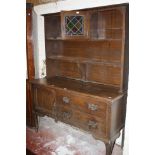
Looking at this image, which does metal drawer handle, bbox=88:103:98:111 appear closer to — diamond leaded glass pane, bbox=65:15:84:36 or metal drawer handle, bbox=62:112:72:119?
metal drawer handle, bbox=62:112:72:119

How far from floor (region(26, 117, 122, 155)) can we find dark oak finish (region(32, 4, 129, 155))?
1.21 ft

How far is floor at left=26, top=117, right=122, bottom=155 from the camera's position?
7.85 ft

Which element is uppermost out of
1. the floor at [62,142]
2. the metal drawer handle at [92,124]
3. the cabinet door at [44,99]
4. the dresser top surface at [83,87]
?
the dresser top surface at [83,87]

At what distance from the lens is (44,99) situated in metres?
2.60

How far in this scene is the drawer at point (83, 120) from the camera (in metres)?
2.04

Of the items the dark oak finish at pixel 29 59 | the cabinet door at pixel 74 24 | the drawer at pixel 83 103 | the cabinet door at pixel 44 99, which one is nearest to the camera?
the drawer at pixel 83 103

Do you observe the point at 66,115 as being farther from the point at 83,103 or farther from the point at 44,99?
the point at 44,99

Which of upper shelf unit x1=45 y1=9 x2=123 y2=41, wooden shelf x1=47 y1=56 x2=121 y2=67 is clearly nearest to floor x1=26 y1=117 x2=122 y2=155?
wooden shelf x1=47 y1=56 x2=121 y2=67

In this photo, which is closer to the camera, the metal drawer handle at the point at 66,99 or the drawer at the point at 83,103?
the drawer at the point at 83,103

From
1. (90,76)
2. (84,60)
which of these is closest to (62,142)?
(90,76)

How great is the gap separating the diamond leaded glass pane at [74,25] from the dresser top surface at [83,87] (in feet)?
2.19

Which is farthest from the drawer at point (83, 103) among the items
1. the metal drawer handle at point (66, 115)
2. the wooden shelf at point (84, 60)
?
the wooden shelf at point (84, 60)

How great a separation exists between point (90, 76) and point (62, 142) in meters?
1.00

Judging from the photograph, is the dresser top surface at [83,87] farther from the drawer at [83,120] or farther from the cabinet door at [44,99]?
the drawer at [83,120]
